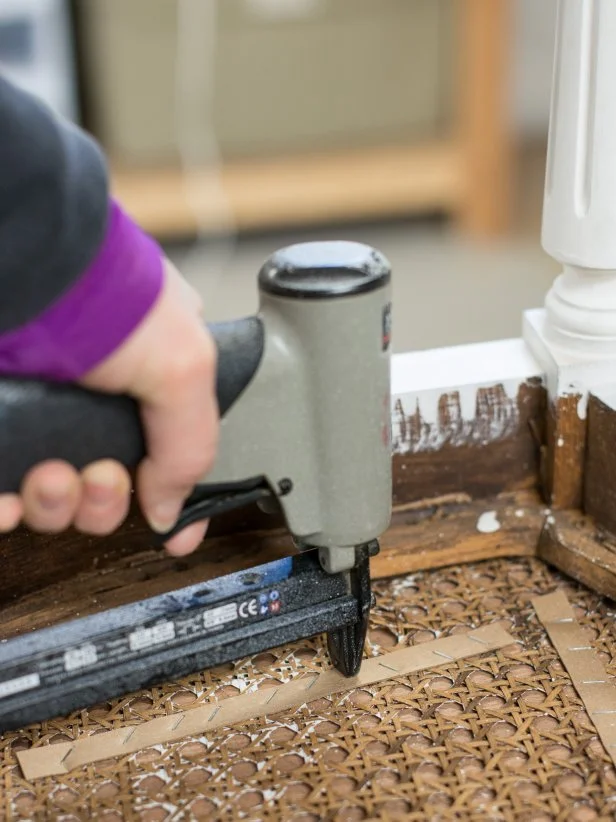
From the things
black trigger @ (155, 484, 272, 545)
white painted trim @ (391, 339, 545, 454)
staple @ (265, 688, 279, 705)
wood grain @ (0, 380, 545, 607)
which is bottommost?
staple @ (265, 688, 279, 705)

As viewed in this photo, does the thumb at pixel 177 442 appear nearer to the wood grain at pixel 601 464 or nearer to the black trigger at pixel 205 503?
the black trigger at pixel 205 503

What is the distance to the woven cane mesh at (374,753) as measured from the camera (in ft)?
2.15

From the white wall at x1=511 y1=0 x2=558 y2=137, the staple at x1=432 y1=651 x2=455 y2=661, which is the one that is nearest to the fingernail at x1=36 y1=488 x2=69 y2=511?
the staple at x1=432 y1=651 x2=455 y2=661

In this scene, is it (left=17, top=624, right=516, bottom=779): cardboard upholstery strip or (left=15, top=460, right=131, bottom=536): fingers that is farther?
(left=17, top=624, right=516, bottom=779): cardboard upholstery strip

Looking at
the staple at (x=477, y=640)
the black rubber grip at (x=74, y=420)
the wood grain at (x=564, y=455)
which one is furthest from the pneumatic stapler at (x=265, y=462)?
the wood grain at (x=564, y=455)

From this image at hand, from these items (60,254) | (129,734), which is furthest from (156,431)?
(129,734)

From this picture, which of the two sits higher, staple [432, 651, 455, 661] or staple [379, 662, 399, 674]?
staple [432, 651, 455, 661]

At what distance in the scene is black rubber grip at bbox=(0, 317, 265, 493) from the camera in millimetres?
577

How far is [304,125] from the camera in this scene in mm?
2287

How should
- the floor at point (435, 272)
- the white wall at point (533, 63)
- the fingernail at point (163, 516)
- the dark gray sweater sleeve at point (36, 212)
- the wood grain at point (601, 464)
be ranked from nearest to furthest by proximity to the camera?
1. the dark gray sweater sleeve at point (36, 212)
2. the fingernail at point (163, 516)
3. the wood grain at point (601, 464)
4. the floor at point (435, 272)
5. the white wall at point (533, 63)

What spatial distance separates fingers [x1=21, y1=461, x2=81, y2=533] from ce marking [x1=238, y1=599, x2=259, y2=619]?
6.2 inches

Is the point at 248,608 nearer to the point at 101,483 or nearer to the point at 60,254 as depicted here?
the point at 101,483

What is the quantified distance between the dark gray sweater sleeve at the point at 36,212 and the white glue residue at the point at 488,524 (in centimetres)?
49

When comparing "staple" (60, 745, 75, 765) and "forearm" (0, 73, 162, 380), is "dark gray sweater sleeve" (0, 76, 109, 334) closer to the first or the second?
"forearm" (0, 73, 162, 380)
